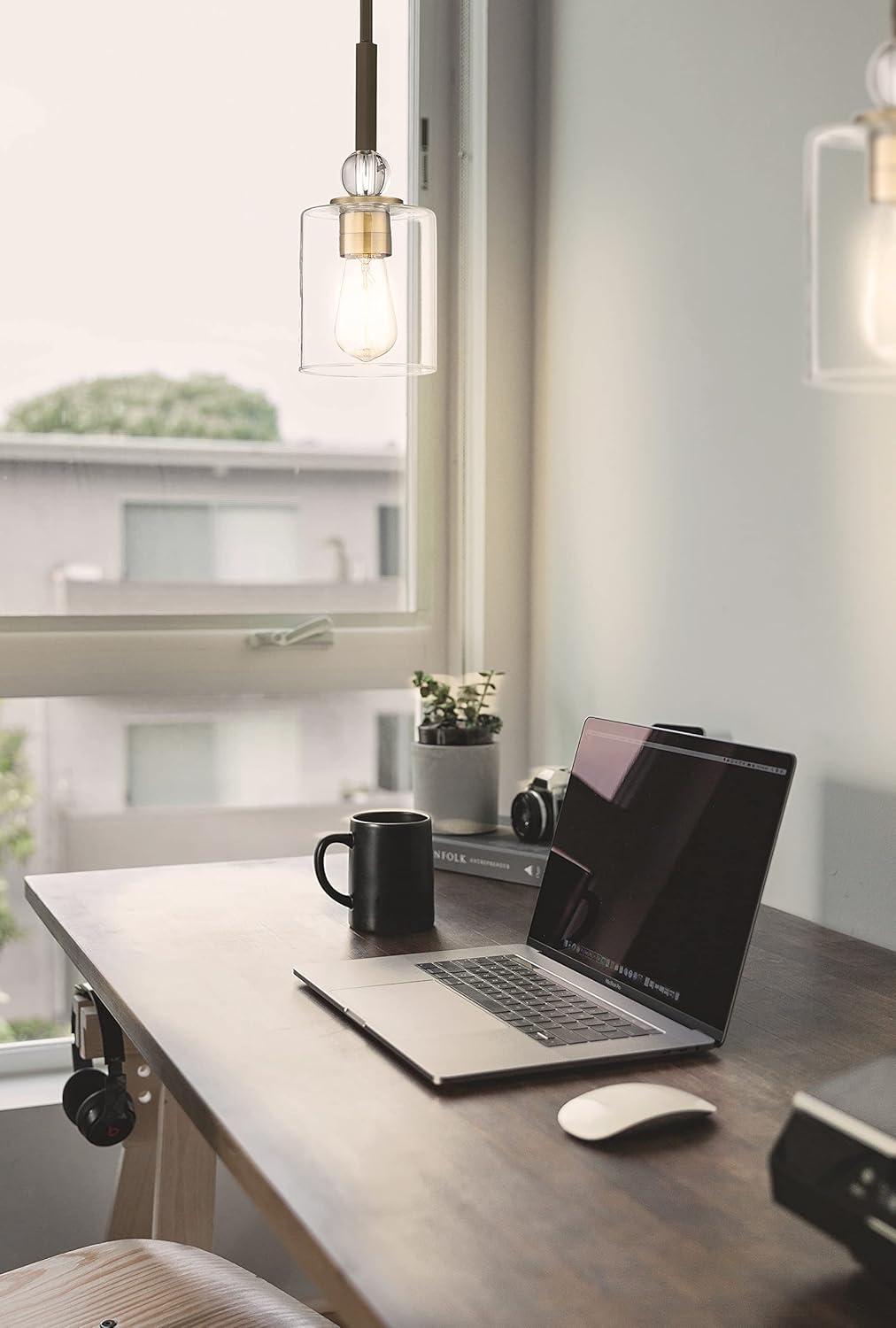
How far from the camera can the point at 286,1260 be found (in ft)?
6.46

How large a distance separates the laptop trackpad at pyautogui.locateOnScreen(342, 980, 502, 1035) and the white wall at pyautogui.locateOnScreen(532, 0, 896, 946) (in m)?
0.47

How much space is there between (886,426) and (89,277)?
3.74 feet

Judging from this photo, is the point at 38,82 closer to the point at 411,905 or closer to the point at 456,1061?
the point at 411,905

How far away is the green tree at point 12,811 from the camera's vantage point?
1.90 m

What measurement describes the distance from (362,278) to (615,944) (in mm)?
772

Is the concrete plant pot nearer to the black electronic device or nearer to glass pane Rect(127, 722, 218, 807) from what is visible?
glass pane Rect(127, 722, 218, 807)

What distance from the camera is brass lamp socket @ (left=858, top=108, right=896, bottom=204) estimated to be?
0.86m

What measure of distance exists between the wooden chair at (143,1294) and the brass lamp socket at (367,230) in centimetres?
99

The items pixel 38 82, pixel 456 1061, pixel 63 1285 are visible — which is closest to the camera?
pixel 456 1061

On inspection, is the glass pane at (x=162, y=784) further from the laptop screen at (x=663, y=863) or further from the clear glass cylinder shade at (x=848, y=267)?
the clear glass cylinder shade at (x=848, y=267)

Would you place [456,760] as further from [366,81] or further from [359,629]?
[366,81]

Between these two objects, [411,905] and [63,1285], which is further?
[411,905]

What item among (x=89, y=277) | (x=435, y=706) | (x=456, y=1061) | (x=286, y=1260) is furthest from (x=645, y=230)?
(x=286, y=1260)

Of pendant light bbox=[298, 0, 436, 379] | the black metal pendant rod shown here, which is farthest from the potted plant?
the black metal pendant rod
